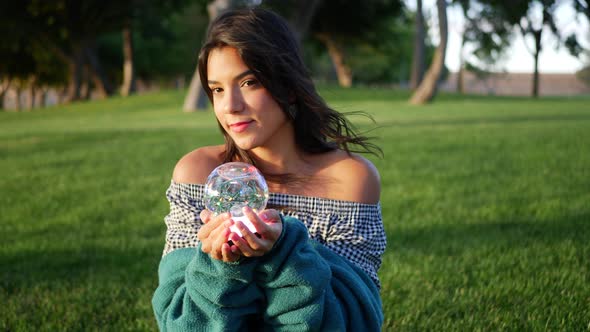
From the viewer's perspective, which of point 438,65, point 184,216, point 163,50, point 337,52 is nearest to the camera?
point 184,216

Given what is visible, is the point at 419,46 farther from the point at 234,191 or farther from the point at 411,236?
the point at 234,191

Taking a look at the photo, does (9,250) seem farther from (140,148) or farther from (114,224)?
(140,148)

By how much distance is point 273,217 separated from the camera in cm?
191

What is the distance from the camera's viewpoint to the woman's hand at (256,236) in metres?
1.78

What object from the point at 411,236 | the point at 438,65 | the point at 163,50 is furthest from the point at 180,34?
the point at 411,236

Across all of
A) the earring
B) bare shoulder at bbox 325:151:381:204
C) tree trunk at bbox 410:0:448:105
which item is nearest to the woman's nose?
the earring

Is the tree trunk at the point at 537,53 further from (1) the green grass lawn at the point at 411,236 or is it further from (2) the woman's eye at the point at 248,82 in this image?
(2) the woman's eye at the point at 248,82

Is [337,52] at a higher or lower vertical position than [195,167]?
lower

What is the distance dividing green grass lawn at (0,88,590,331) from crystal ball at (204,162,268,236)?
1211 millimetres

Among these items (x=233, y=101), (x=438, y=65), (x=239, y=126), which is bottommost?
(x=438, y=65)

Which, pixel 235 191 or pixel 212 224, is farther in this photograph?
pixel 235 191

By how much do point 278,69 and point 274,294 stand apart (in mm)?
962

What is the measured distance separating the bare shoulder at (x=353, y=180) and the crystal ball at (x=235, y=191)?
0.56m

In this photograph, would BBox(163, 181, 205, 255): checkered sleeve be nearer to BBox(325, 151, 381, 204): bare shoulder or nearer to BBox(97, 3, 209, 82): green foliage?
BBox(325, 151, 381, 204): bare shoulder
